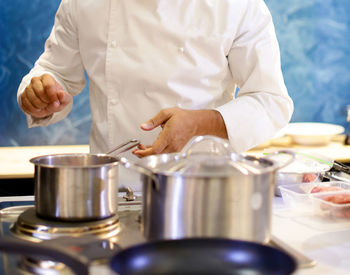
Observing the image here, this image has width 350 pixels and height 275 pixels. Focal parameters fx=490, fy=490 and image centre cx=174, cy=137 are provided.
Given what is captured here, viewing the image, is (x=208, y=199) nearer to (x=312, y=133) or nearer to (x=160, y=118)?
(x=160, y=118)

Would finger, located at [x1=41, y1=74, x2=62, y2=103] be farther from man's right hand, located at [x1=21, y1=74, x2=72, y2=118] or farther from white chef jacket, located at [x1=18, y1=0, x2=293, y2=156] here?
white chef jacket, located at [x1=18, y1=0, x2=293, y2=156]

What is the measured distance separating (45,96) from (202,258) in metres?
0.85

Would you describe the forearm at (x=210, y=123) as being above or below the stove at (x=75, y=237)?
above

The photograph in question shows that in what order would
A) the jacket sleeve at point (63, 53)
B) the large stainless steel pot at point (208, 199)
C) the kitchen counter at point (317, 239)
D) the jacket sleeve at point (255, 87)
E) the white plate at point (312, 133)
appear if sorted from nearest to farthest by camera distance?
the large stainless steel pot at point (208, 199), the kitchen counter at point (317, 239), the jacket sleeve at point (255, 87), the jacket sleeve at point (63, 53), the white plate at point (312, 133)

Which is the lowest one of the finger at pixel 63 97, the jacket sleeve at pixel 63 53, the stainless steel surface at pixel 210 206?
the stainless steel surface at pixel 210 206

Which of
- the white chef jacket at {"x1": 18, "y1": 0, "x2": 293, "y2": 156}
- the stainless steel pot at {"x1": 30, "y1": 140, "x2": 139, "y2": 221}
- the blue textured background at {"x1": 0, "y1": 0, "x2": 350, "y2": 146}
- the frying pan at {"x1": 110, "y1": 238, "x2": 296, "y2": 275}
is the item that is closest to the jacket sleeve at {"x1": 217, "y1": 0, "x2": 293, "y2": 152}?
the white chef jacket at {"x1": 18, "y1": 0, "x2": 293, "y2": 156}

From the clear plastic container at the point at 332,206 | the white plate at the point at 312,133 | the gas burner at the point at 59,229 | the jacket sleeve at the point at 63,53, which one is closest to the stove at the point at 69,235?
the gas burner at the point at 59,229

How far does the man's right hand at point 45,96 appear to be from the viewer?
1.32m

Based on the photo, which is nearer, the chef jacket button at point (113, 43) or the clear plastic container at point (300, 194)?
the clear plastic container at point (300, 194)

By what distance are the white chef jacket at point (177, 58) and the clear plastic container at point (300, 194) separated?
32 centimetres

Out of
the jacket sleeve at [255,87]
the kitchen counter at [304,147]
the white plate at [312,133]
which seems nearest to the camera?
the jacket sleeve at [255,87]

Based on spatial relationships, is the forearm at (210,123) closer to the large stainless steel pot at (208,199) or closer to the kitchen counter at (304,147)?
the large stainless steel pot at (208,199)

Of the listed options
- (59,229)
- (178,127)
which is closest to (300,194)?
(178,127)

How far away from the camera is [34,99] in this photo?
1.40m
